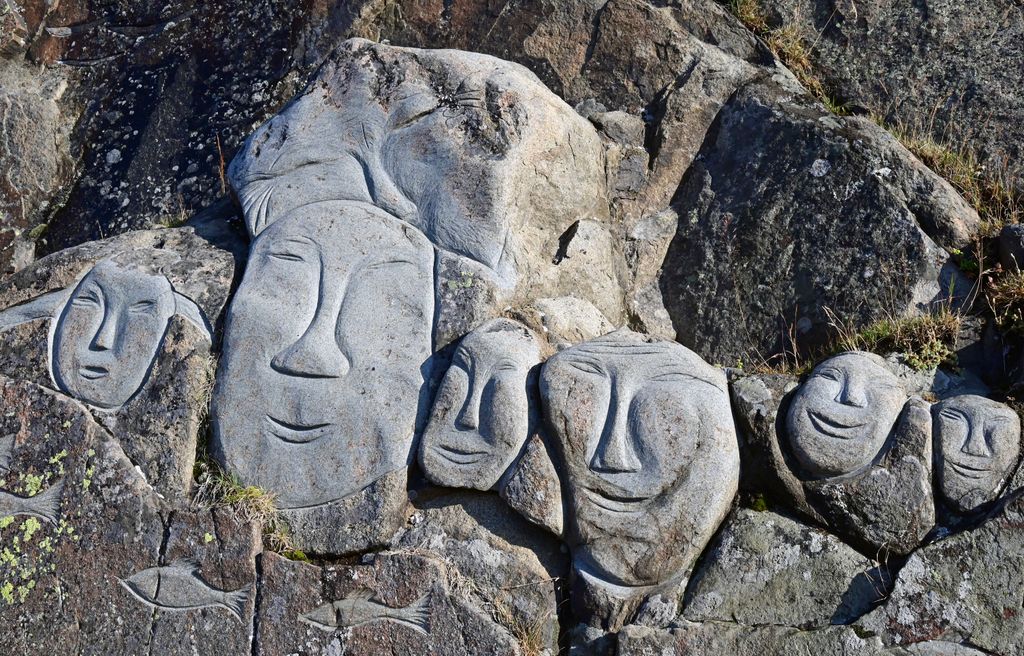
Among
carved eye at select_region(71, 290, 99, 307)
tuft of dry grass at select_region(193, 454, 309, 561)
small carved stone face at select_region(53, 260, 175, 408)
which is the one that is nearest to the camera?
tuft of dry grass at select_region(193, 454, 309, 561)

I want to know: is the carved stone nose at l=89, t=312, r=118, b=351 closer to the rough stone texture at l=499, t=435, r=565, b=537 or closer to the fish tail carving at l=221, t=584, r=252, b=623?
the fish tail carving at l=221, t=584, r=252, b=623

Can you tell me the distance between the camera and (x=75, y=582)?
4699 millimetres

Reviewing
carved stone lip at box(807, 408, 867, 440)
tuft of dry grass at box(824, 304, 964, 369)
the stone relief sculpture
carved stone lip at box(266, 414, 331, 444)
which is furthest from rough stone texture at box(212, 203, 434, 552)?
tuft of dry grass at box(824, 304, 964, 369)

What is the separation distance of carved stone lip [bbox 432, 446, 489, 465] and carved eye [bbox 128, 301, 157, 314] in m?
1.48

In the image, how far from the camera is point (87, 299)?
5.18 metres

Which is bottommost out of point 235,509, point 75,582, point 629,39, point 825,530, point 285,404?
point 75,582

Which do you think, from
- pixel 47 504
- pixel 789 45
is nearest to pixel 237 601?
pixel 47 504

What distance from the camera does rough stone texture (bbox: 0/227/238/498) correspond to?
4.89 meters

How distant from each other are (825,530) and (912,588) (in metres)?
0.38

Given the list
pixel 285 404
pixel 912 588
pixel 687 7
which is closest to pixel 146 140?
pixel 285 404

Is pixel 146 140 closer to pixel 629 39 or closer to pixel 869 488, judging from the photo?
pixel 629 39

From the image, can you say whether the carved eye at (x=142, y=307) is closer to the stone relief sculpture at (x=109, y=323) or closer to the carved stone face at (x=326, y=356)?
the stone relief sculpture at (x=109, y=323)

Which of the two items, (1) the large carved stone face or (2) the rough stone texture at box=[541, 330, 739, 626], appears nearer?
(2) the rough stone texture at box=[541, 330, 739, 626]

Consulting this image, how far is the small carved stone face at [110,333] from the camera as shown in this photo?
5.00 m
